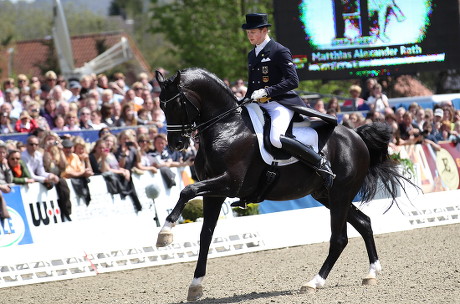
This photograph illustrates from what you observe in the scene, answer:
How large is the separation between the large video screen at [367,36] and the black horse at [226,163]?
9223mm

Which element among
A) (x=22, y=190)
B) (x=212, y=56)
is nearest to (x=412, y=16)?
(x=22, y=190)

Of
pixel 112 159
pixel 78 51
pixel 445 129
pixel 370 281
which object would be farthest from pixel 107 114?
pixel 78 51

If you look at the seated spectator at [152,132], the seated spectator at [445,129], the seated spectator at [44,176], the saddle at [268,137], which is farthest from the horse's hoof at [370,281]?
the seated spectator at [445,129]

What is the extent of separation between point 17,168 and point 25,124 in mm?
2374

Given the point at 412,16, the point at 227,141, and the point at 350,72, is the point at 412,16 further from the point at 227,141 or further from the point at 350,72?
the point at 227,141

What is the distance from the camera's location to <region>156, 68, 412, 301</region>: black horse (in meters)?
8.18

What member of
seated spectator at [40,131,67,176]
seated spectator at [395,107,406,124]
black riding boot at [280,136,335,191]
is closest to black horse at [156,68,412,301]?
black riding boot at [280,136,335,191]

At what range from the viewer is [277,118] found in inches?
338

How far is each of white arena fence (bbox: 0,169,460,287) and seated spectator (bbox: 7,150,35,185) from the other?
10 cm

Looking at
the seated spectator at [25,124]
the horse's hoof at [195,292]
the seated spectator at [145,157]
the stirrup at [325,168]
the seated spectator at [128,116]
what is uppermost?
the stirrup at [325,168]

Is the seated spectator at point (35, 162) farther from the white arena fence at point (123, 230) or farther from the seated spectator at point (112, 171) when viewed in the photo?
the seated spectator at point (112, 171)

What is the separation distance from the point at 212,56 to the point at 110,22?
85.3 m

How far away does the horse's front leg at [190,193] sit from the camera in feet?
25.4

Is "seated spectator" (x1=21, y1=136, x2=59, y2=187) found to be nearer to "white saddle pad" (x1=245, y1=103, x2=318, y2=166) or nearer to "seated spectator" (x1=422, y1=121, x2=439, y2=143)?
"white saddle pad" (x1=245, y1=103, x2=318, y2=166)
